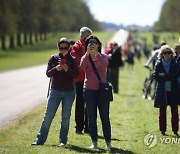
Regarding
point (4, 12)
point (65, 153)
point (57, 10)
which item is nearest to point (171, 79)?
point (65, 153)

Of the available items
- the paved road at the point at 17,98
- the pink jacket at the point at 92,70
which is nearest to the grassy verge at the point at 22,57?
the paved road at the point at 17,98

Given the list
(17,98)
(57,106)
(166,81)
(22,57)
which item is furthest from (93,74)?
(22,57)

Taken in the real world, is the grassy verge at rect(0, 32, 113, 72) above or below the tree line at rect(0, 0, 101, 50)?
below

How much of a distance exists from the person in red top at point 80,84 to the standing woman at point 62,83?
34.2 inches

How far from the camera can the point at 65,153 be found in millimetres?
9000

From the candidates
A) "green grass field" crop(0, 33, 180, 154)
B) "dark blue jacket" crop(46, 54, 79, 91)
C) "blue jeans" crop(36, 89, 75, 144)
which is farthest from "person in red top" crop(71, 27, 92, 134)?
"blue jeans" crop(36, 89, 75, 144)

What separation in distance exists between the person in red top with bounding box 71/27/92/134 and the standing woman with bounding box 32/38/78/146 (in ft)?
2.85

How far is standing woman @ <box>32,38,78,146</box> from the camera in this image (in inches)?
376

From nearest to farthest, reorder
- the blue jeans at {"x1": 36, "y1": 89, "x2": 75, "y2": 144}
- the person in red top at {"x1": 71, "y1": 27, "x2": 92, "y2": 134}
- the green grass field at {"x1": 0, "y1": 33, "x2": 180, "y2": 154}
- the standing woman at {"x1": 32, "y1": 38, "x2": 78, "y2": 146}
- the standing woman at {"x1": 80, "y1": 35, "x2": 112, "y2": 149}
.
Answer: the standing woman at {"x1": 80, "y1": 35, "x2": 112, "y2": 149}
the green grass field at {"x1": 0, "y1": 33, "x2": 180, "y2": 154}
the standing woman at {"x1": 32, "y1": 38, "x2": 78, "y2": 146}
the blue jeans at {"x1": 36, "y1": 89, "x2": 75, "y2": 144}
the person in red top at {"x1": 71, "y1": 27, "x2": 92, "y2": 134}

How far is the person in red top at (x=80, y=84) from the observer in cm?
1055

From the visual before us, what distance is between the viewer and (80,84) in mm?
10906

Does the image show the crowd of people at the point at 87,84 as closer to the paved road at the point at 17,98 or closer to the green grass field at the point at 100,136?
the green grass field at the point at 100,136

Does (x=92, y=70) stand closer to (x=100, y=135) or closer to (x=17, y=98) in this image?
(x=100, y=135)

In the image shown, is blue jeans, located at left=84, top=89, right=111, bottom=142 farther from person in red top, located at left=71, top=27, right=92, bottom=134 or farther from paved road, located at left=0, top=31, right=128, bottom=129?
paved road, located at left=0, top=31, right=128, bottom=129
